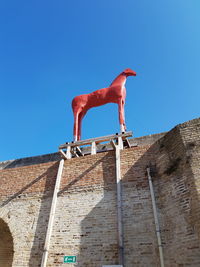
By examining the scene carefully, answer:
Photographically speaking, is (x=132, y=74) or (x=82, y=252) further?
(x=132, y=74)

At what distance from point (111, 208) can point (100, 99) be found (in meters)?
5.18

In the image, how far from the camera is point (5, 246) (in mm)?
7723

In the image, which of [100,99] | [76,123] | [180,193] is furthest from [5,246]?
[100,99]

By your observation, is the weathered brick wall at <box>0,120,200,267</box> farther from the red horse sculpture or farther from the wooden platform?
the red horse sculpture

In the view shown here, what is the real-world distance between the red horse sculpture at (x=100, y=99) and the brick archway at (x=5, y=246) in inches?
173

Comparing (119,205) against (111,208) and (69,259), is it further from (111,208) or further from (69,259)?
(69,259)

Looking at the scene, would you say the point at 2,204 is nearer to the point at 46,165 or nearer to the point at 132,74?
the point at 46,165

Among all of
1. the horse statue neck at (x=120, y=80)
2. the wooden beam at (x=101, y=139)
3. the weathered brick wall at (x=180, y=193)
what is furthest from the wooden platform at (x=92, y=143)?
the horse statue neck at (x=120, y=80)

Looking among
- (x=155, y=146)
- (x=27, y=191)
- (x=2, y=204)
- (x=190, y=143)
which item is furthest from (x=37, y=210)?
(x=190, y=143)

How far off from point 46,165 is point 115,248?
13.2 ft

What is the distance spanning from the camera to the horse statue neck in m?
9.84

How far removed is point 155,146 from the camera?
6.84 metres

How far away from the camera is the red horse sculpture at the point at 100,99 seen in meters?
9.52

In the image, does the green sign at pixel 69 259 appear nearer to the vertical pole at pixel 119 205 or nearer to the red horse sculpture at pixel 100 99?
the vertical pole at pixel 119 205
